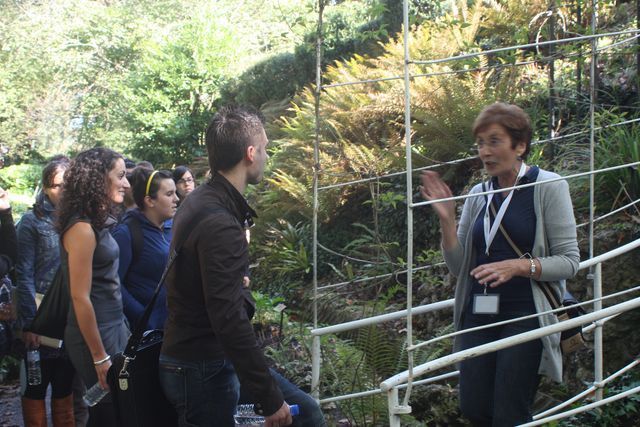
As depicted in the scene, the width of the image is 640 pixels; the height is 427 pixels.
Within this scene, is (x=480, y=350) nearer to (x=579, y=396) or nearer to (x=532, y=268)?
(x=532, y=268)

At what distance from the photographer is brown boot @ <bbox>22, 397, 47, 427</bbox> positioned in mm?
4664

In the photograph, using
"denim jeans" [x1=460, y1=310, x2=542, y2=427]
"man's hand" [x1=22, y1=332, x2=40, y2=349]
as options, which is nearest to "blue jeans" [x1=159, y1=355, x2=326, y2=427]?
"denim jeans" [x1=460, y1=310, x2=542, y2=427]

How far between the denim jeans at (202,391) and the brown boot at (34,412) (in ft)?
6.76

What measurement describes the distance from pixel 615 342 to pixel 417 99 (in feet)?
14.5

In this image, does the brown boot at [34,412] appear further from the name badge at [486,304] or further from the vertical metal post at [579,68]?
the vertical metal post at [579,68]

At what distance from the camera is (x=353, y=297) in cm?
799

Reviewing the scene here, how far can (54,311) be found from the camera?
438 centimetres

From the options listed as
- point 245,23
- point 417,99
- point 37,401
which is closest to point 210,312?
point 37,401

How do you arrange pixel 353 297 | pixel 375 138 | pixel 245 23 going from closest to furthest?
1. pixel 353 297
2. pixel 375 138
3. pixel 245 23

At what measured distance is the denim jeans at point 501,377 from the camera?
3.14 meters

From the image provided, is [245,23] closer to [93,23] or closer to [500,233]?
[93,23]

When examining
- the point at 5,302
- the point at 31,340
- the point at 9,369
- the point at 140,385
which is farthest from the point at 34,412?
the point at 9,369

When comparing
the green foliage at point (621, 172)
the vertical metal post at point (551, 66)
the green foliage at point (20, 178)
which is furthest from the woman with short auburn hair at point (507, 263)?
the green foliage at point (20, 178)

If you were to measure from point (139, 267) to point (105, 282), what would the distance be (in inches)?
15.7
